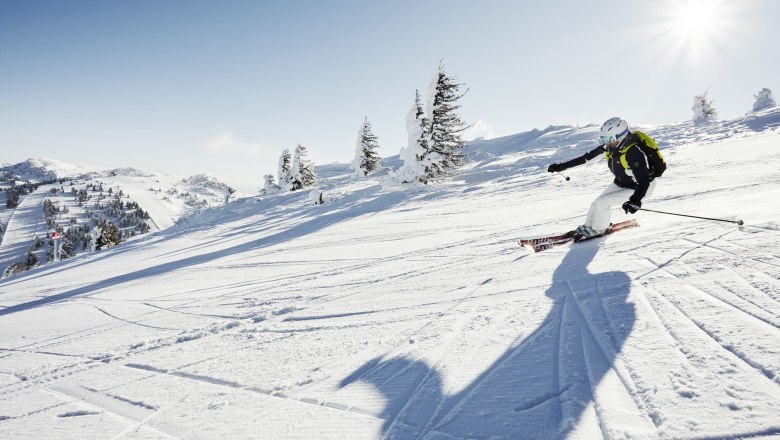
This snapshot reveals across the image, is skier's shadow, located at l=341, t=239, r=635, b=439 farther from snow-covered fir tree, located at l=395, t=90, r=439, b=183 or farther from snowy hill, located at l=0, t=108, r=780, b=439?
snow-covered fir tree, located at l=395, t=90, r=439, b=183

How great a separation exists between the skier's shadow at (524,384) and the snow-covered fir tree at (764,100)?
68.3 m

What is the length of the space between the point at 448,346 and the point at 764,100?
71.6m

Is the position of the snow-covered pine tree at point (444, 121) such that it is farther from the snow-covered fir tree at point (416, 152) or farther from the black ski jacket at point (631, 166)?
the black ski jacket at point (631, 166)

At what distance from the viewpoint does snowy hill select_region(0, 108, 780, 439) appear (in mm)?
2018

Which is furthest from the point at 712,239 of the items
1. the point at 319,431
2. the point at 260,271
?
the point at 260,271

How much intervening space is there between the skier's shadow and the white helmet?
3.57m

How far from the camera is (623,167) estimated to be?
5.74 meters

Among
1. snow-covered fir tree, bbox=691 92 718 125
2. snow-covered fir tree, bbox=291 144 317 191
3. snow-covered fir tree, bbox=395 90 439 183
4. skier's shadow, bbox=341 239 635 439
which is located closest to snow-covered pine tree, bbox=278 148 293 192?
snow-covered fir tree, bbox=291 144 317 191

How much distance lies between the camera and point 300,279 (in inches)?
254

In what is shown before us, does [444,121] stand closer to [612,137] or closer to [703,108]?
[612,137]

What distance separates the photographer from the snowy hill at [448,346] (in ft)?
6.62

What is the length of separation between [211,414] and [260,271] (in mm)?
5528

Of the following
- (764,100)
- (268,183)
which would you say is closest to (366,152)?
(268,183)

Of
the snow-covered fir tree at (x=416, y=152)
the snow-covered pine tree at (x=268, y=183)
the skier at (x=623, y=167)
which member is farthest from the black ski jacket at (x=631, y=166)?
the snow-covered pine tree at (x=268, y=183)
